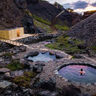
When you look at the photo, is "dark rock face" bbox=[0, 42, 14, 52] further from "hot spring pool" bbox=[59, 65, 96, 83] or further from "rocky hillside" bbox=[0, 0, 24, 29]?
"hot spring pool" bbox=[59, 65, 96, 83]

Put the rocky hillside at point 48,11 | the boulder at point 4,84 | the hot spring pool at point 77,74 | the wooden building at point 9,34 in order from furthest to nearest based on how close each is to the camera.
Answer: the rocky hillside at point 48,11, the wooden building at point 9,34, the hot spring pool at point 77,74, the boulder at point 4,84

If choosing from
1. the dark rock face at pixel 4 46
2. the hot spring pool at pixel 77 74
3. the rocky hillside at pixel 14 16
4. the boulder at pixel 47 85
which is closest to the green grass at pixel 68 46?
the hot spring pool at pixel 77 74

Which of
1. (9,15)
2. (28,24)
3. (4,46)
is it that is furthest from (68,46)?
(9,15)

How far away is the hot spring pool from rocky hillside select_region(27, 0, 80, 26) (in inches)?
3268

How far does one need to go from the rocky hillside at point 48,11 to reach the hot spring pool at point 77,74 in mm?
82995

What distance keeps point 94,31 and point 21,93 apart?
106 feet

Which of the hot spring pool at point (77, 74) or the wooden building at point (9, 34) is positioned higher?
the wooden building at point (9, 34)

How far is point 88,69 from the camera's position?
2317 centimetres

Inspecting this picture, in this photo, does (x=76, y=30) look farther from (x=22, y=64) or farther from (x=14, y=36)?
(x=22, y=64)

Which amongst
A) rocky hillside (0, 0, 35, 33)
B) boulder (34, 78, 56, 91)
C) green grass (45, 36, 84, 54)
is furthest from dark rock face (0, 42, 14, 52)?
boulder (34, 78, 56, 91)

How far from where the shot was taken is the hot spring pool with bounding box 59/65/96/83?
64.6 feet

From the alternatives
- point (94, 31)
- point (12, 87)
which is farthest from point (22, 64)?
point (94, 31)

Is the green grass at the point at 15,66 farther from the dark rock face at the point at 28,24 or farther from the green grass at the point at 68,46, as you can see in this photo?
the dark rock face at the point at 28,24

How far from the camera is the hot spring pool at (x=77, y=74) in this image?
64.6ft
